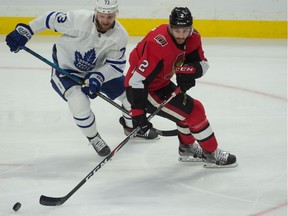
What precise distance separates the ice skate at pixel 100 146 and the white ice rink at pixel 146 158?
54 millimetres

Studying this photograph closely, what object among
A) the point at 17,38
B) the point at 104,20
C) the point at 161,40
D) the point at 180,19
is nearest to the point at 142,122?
the point at 161,40

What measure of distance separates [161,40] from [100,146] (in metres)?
0.77

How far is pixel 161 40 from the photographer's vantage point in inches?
120

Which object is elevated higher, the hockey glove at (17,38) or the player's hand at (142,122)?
the hockey glove at (17,38)

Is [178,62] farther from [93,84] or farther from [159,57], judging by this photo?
[93,84]

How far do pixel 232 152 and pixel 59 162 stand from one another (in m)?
0.94

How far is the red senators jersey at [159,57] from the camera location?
3043 millimetres

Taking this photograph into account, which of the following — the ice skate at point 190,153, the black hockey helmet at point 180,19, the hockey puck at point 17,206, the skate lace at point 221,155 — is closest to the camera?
the hockey puck at point 17,206

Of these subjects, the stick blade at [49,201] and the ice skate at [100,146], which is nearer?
the stick blade at [49,201]

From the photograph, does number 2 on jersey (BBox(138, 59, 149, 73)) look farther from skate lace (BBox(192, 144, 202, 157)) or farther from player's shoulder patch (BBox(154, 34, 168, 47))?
skate lace (BBox(192, 144, 202, 157))

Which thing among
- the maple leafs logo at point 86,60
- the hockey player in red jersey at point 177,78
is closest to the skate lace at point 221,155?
the hockey player in red jersey at point 177,78

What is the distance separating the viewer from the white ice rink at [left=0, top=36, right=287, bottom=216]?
113 inches

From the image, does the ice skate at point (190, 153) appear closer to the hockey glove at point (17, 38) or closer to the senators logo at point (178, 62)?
the senators logo at point (178, 62)

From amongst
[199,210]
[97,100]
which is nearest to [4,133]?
→ [97,100]
